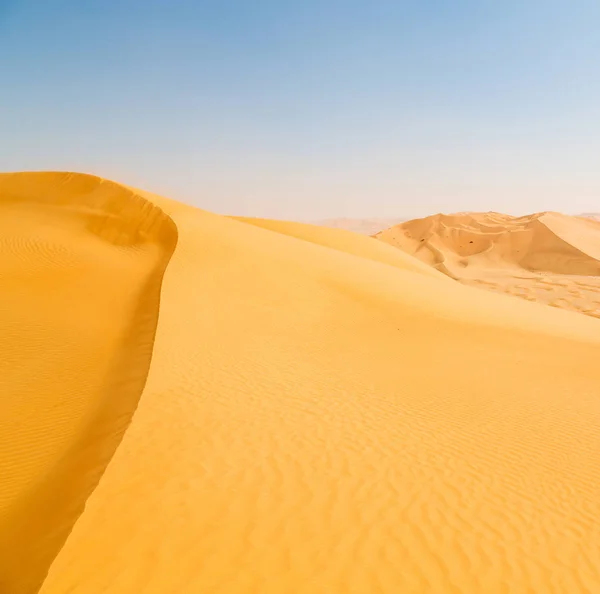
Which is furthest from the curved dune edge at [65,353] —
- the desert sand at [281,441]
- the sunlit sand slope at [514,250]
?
the sunlit sand slope at [514,250]

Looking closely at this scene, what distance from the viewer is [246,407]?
18.5ft

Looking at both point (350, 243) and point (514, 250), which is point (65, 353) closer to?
point (350, 243)

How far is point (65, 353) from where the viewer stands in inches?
309

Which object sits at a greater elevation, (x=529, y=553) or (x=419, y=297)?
(x=419, y=297)

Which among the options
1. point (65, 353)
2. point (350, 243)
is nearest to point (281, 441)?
point (65, 353)

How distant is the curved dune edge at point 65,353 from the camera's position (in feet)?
13.2

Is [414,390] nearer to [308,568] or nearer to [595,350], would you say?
[308,568]

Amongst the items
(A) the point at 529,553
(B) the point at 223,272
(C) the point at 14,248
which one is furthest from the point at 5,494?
(C) the point at 14,248

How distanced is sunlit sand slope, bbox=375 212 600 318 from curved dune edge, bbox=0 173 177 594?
2067cm

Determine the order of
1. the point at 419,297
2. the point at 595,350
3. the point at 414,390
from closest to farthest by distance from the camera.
Answer: the point at 414,390 → the point at 595,350 → the point at 419,297

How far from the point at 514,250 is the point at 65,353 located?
1435 inches

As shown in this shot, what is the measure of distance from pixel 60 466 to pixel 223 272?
7.55 meters

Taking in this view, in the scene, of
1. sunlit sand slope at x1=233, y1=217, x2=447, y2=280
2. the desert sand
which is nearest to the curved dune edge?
the desert sand

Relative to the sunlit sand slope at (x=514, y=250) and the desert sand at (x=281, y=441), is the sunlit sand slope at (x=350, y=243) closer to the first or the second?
the sunlit sand slope at (x=514, y=250)
